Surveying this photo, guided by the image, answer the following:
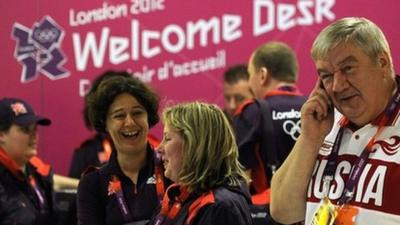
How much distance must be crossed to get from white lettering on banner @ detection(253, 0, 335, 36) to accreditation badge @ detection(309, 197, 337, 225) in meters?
3.10

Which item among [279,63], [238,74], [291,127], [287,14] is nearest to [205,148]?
[291,127]

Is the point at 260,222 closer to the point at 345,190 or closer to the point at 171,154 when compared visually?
the point at 171,154

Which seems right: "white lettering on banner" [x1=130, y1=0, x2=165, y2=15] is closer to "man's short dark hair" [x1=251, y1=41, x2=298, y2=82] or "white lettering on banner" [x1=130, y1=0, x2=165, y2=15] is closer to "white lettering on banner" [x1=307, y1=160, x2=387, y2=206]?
"man's short dark hair" [x1=251, y1=41, x2=298, y2=82]

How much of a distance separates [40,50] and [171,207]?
2975mm

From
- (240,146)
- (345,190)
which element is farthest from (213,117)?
(240,146)

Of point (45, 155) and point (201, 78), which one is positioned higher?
point (201, 78)

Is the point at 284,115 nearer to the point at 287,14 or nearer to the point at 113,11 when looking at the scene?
the point at 287,14

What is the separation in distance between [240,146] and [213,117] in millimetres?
1269

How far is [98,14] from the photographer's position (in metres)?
5.58

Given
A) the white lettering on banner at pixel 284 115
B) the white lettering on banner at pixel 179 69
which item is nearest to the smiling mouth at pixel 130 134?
the white lettering on banner at pixel 284 115

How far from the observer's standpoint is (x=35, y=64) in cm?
563

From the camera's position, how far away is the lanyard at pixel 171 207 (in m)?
2.85

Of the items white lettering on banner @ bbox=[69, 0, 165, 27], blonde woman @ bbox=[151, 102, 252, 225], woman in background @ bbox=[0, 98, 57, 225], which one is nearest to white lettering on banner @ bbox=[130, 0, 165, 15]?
white lettering on banner @ bbox=[69, 0, 165, 27]

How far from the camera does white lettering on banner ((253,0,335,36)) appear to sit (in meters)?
5.30
